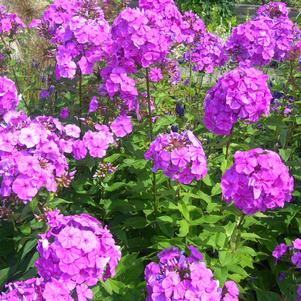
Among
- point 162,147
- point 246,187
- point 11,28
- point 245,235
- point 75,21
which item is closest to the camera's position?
point 246,187

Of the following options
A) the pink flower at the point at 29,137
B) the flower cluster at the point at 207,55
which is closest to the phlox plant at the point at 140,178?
the pink flower at the point at 29,137

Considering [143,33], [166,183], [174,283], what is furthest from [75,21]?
[174,283]

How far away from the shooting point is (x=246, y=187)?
8.36 feet

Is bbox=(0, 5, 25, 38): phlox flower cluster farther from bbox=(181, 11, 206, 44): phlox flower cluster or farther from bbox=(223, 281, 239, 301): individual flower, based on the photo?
bbox=(223, 281, 239, 301): individual flower

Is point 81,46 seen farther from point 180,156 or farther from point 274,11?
point 274,11

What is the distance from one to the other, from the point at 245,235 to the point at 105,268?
1134 mm

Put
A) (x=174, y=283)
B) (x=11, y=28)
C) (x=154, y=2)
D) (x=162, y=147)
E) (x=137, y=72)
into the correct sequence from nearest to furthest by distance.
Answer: (x=174, y=283)
(x=162, y=147)
(x=137, y=72)
(x=154, y=2)
(x=11, y=28)

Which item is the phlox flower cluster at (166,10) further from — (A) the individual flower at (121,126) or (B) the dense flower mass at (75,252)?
(B) the dense flower mass at (75,252)

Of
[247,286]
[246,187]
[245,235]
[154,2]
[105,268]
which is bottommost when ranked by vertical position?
[247,286]

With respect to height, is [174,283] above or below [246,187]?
below

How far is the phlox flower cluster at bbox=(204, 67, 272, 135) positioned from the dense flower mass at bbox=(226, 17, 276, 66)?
0.89m

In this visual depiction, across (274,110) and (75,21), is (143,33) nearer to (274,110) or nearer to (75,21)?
(75,21)

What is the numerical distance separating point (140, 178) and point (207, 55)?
6.12ft

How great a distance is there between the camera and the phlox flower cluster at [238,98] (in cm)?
301
